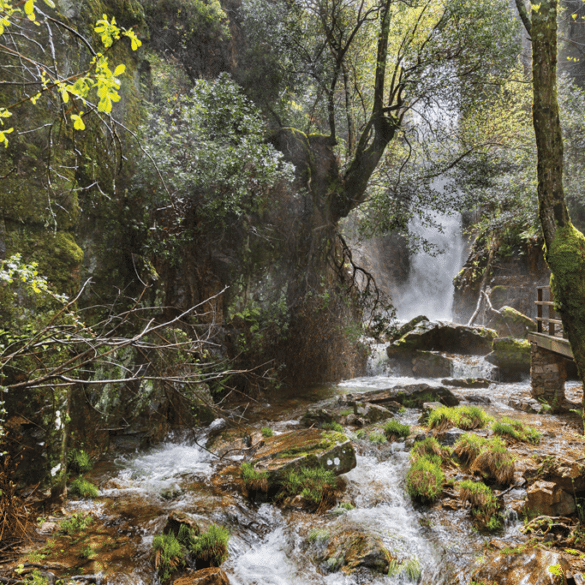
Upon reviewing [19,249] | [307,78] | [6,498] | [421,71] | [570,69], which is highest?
[570,69]

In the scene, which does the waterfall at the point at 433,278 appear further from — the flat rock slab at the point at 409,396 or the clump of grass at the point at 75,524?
the clump of grass at the point at 75,524

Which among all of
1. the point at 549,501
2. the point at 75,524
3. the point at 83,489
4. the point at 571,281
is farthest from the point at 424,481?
the point at 83,489

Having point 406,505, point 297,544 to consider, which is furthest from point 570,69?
point 297,544

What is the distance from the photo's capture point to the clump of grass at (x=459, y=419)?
6820mm

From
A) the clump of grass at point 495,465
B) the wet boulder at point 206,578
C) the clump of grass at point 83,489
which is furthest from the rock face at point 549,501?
the clump of grass at point 83,489

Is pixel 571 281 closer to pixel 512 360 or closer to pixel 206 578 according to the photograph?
pixel 206 578

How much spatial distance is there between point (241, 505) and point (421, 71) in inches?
397

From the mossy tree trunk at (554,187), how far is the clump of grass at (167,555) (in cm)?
465

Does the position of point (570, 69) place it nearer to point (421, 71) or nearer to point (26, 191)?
point (421, 71)

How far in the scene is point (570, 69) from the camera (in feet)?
65.4

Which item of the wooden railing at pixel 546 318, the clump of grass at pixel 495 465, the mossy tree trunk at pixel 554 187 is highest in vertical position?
the mossy tree trunk at pixel 554 187

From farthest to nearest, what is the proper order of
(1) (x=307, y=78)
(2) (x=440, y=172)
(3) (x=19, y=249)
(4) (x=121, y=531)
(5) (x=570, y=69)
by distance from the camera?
(5) (x=570, y=69), (1) (x=307, y=78), (2) (x=440, y=172), (3) (x=19, y=249), (4) (x=121, y=531)

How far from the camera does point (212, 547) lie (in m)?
3.71

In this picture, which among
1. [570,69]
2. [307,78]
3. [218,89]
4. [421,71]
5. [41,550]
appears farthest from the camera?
[570,69]
